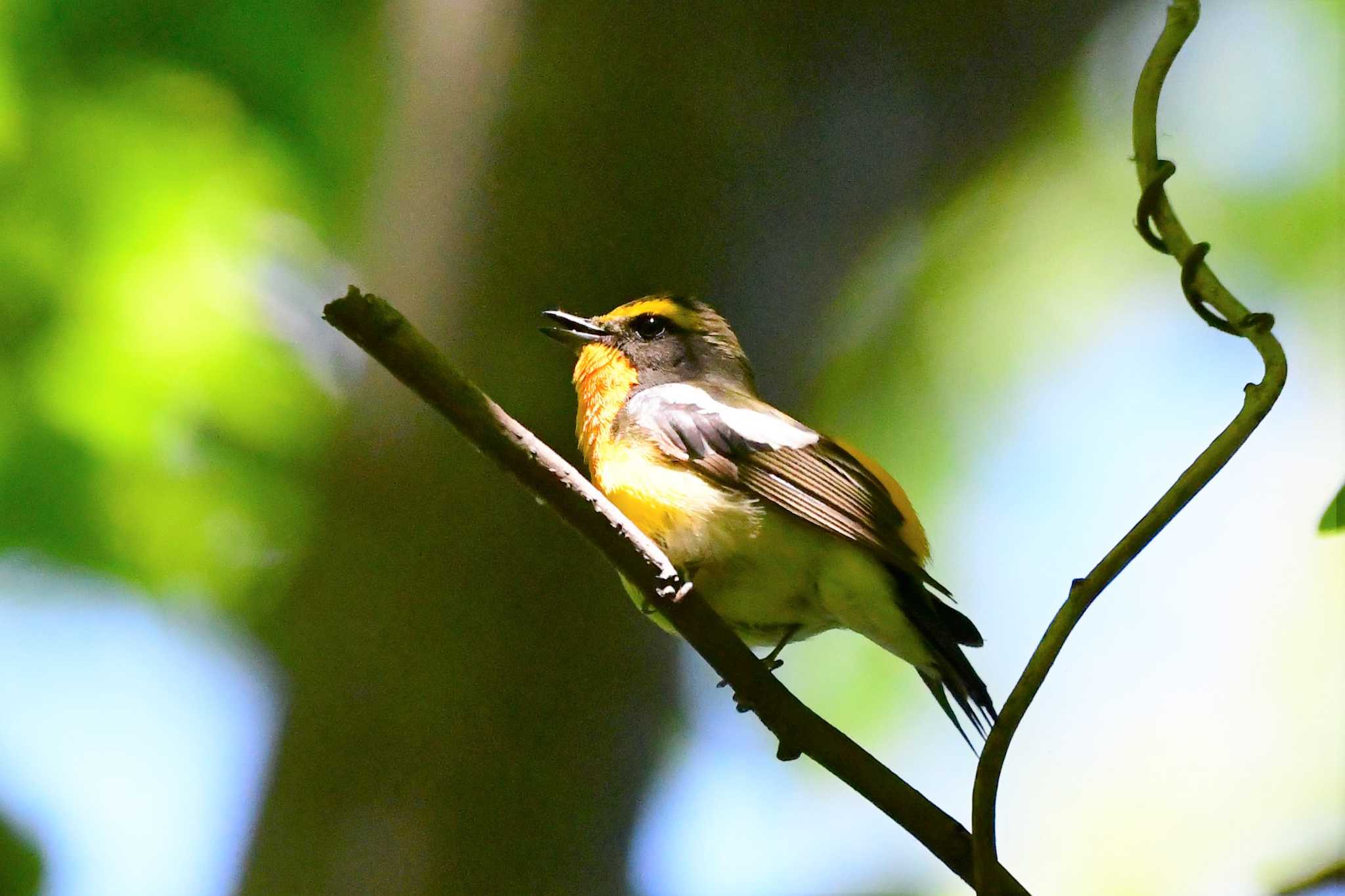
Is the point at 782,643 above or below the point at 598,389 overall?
below

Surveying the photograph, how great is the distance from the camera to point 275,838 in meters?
2.80

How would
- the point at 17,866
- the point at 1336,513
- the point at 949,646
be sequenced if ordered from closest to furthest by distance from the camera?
the point at 1336,513 → the point at 949,646 → the point at 17,866

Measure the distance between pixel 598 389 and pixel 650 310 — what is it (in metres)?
0.31

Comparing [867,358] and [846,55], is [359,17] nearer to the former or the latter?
[846,55]

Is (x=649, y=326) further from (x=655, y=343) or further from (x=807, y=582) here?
(x=807, y=582)

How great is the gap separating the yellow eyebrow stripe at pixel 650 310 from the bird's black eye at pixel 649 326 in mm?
10

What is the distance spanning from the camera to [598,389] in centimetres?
298

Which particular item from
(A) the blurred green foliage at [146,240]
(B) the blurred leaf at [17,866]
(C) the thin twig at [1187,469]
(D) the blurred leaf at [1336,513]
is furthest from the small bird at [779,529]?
(B) the blurred leaf at [17,866]

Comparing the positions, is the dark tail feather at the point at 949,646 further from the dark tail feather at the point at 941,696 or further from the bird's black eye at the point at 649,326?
the bird's black eye at the point at 649,326

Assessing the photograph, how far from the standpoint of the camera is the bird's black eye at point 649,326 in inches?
124

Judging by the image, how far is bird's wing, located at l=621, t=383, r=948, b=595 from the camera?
8.14 feet

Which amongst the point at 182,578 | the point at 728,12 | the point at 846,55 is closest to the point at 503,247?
the point at 728,12

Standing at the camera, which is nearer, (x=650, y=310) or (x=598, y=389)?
(x=598, y=389)

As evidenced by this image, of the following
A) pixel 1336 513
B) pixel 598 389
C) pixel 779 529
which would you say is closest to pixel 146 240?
pixel 598 389
